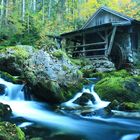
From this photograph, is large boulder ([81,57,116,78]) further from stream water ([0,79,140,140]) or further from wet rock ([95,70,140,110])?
stream water ([0,79,140,140])

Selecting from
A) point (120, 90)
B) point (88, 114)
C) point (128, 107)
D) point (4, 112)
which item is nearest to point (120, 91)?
point (120, 90)

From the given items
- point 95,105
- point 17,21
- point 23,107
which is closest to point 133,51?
point 17,21

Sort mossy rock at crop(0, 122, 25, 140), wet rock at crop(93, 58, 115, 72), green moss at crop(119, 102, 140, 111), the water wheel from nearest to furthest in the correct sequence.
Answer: mossy rock at crop(0, 122, 25, 140), green moss at crop(119, 102, 140, 111), wet rock at crop(93, 58, 115, 72), the water wheel

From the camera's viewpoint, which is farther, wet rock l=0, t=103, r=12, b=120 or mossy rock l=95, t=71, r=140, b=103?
mossy rock l=95, t=71, r=140, b=103

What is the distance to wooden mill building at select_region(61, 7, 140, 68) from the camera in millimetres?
22312

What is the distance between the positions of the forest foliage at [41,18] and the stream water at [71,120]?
1369 centimetres

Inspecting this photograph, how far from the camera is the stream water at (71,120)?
7.82 meters

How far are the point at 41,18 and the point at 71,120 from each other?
29113 millimetres

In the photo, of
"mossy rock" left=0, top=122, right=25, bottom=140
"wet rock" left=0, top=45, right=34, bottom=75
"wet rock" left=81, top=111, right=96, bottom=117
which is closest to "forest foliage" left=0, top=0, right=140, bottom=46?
"wet rock" left=0, top=45, right=34, bottom=75

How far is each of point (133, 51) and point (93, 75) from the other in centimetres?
615

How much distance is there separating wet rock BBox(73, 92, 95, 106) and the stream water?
0.49ft

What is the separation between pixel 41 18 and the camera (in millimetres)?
37000

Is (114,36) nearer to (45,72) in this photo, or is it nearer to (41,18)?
(45,72)

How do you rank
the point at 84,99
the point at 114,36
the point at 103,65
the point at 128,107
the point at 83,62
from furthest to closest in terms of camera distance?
the point at 114,36, the point at 83,62, the point at 103,65, the point at 84,99, the point at 128,107
